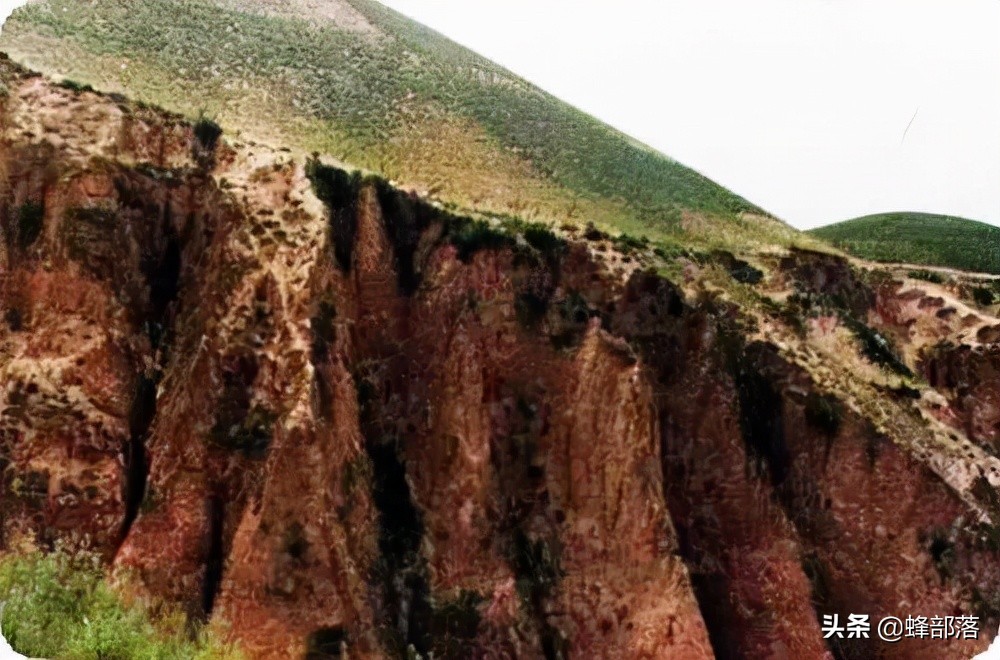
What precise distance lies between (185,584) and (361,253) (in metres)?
3.53

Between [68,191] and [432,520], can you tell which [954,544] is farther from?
[68,191]

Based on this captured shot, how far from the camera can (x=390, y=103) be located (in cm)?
1055

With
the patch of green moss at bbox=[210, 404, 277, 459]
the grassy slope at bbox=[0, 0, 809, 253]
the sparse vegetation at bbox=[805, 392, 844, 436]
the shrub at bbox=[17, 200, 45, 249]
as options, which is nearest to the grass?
the patch of green moss at bbox=[210, 404, 277, 459]

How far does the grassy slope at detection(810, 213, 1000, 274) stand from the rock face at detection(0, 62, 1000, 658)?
115 inches

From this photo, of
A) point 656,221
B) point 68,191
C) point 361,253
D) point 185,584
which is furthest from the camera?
point 656,221

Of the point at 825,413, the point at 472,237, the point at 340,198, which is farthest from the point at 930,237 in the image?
the point at 340,198

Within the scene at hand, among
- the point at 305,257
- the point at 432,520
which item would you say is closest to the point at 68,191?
the point at 305,257

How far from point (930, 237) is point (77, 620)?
10.5 metres

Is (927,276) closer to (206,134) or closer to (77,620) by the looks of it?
(206,134)

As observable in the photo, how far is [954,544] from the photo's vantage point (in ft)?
31.4

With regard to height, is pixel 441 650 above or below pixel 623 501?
below

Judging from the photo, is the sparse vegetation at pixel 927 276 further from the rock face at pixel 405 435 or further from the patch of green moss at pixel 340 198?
the patch of green moss at pixel 340 198

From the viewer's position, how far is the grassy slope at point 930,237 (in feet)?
Result: 39.1

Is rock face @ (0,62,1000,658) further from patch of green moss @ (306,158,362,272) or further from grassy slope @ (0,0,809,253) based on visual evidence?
grassy slope @ (0,0,809,253)
